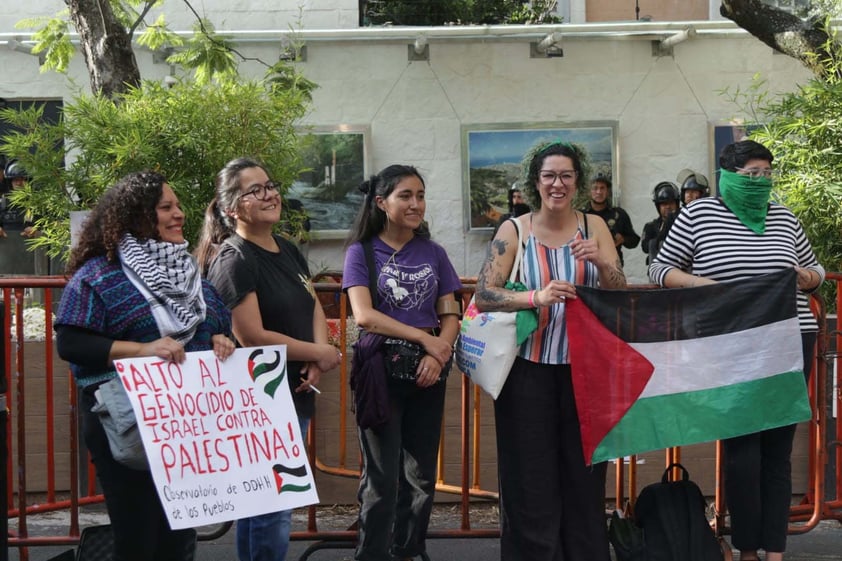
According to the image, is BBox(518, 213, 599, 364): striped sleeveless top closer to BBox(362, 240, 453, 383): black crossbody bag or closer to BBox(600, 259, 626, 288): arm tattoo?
BBox(600, 259, 626, 288): arm tattoo

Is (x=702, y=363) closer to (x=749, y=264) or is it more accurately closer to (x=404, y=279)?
(x=749, y=264)

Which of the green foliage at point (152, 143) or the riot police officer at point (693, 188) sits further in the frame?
the riot police officer at point (693, 188)

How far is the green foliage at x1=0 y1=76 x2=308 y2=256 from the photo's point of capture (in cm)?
689

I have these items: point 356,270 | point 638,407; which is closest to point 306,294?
point 356,270

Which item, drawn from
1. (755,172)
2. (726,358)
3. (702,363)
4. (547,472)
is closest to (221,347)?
(547,472)

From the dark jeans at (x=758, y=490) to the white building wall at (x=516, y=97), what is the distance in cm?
891

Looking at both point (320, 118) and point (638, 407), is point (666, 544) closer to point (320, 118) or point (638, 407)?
point (638, 407)

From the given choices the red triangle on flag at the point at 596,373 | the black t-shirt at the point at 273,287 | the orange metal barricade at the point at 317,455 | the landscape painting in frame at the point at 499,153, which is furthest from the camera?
the landscape painting in frame at the point at 499,153

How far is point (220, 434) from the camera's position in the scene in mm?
4500

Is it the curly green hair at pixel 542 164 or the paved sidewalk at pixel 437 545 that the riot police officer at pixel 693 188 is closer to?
the paved sidewalk at pixel 437 545

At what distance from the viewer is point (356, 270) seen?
5094 mm

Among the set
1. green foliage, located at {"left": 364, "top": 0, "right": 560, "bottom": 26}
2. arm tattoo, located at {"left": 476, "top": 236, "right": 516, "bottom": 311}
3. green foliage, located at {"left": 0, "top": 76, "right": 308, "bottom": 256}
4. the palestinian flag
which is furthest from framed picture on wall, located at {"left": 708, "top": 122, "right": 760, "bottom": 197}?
arm tattoo, located at {"left": 476, "top": 236, "right": 516, "bottom": 311}

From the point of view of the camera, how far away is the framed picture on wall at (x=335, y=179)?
45.6 feet

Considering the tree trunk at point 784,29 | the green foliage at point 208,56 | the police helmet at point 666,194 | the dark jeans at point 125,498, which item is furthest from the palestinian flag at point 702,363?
the police helmet at point 666,194
